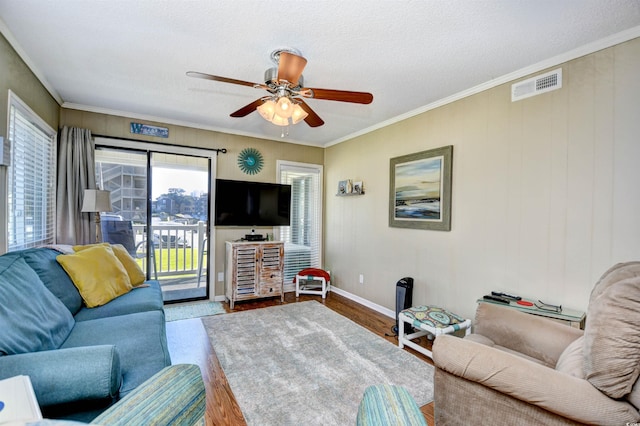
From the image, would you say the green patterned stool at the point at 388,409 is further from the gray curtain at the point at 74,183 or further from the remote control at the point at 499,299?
the gray curtain at the point at 74,183

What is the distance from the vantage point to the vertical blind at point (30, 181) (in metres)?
2.25

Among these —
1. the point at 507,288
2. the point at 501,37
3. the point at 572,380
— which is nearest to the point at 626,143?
the point at 501,37

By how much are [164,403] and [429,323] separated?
223cm

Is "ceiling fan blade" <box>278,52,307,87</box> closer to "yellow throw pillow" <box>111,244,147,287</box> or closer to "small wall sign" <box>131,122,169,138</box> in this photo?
"yellow throw pillow" <box>111,244,147,287</box>

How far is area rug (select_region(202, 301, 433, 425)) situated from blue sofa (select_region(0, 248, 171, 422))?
0.80m

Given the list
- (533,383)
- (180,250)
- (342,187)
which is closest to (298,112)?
(533,383)

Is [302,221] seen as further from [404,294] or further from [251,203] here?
[404,294]

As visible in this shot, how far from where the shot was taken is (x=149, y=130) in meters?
3.83

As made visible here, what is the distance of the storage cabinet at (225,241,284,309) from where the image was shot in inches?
157

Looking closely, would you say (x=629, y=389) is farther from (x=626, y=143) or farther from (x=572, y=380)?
(x=626, y=143)

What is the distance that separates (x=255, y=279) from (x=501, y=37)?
3.72 m

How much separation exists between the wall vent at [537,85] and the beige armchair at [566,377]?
5.23ft

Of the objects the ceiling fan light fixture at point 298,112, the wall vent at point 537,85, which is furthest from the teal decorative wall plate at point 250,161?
the wall vent at point 537,85

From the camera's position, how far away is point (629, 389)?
1.06m
